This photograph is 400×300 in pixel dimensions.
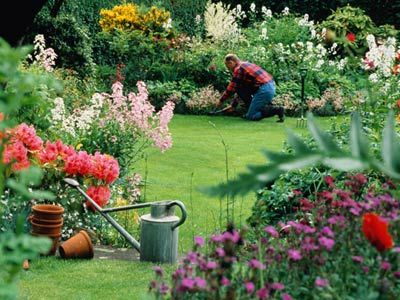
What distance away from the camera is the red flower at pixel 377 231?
187 centimetres

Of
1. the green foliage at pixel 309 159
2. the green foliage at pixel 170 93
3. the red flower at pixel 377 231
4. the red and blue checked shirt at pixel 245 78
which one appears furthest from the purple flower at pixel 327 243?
the green foliage at pixel 170 93

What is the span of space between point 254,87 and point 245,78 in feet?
0.82

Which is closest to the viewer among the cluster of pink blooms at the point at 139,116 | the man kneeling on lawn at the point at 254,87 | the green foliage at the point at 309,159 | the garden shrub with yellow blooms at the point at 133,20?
the green foliage at the point at 309,159

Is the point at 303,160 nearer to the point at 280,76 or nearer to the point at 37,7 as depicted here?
the point at 37,7

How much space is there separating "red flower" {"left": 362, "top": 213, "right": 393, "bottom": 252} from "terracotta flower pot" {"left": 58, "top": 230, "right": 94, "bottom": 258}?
4.12 metres

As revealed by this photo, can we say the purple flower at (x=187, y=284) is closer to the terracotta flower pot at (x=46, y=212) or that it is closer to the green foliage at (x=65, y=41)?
the terracotta flower pot at (x=46, y=212)

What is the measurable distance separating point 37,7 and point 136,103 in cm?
357

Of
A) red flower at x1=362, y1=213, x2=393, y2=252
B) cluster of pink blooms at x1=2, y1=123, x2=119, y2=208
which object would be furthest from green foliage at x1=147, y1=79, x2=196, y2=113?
red flower at x1=362, y1=213, x2=393, y2=252

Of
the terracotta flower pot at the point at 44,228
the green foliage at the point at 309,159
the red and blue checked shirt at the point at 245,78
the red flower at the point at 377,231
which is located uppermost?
the red and blue checked shirt at the point at 245,78

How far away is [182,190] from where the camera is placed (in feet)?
29.5

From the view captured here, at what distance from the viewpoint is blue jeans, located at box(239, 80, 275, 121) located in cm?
1417

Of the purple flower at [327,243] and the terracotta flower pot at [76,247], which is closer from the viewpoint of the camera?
the purple flower at [327,243]

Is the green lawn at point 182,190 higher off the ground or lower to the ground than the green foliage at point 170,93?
lower

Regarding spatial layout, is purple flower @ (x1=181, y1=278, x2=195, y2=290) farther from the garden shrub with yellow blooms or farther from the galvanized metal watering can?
the garden shrub with yellow blooms
